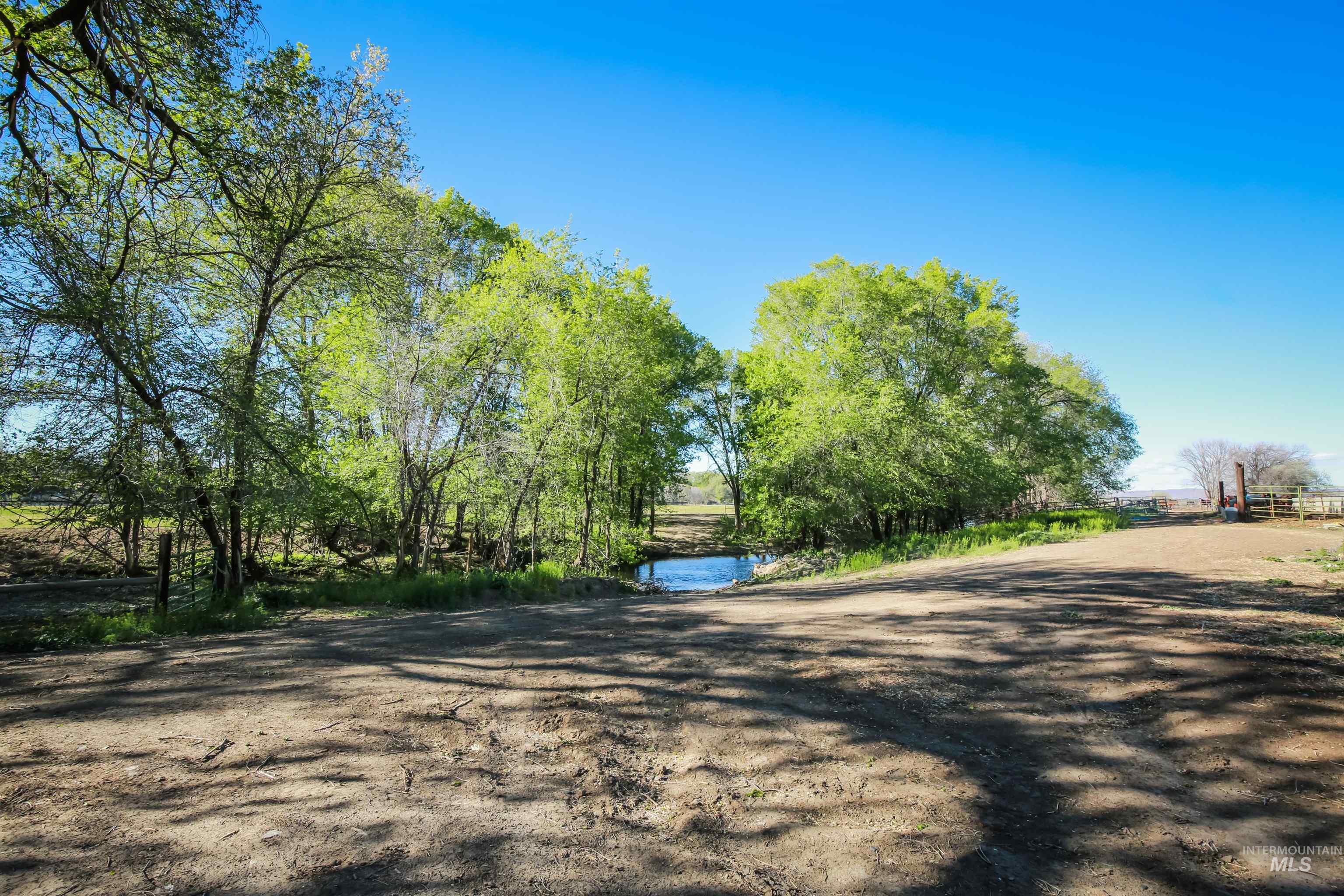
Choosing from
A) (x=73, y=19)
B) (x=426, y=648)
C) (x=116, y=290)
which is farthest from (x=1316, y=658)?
(x=116, y=290)

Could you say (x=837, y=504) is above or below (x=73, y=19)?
below

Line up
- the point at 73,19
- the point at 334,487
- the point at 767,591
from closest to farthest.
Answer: the point at 73,19
the point at 767,591
the point at 334,487

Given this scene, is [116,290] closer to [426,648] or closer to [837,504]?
[426,648]

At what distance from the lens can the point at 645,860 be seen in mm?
2990

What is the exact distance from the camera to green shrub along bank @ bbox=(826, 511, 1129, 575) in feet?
57.5

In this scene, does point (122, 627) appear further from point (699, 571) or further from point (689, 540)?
point (689, 540)

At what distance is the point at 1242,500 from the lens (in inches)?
976

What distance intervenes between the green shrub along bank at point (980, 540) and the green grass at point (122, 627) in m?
12.8

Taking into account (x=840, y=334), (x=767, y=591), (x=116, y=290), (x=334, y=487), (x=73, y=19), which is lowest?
(x=767, y=591)

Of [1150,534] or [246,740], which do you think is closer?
[246,740]

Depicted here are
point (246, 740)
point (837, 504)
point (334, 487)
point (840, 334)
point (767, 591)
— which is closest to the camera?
point (246, 740)

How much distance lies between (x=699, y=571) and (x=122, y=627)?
71.1ft

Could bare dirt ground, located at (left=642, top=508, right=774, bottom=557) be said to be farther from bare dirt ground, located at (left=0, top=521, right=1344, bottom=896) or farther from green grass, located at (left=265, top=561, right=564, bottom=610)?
bare dirt ground, located at (left=0, top=521, right=1344, bottom=896)

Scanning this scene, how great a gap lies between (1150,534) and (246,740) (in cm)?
2091
